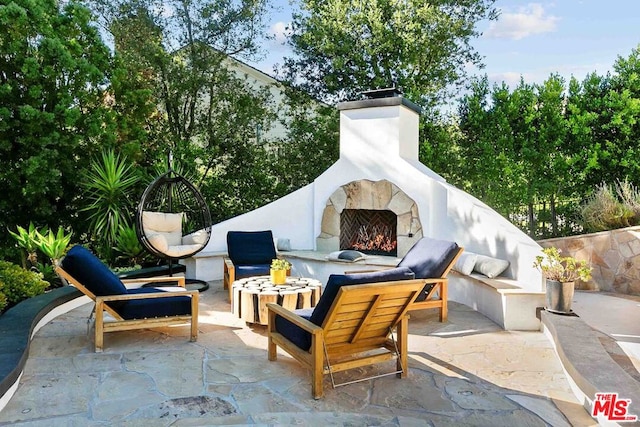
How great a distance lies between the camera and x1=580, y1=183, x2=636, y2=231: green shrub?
712cm

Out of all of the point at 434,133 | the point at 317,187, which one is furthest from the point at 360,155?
the point at 434,133

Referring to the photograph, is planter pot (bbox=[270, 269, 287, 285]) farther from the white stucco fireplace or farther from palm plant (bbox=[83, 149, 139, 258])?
palm plant (bbox=[83, 149, 139, 258])

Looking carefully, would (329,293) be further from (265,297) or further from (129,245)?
(129,245)

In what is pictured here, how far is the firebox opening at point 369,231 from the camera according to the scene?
7398mm

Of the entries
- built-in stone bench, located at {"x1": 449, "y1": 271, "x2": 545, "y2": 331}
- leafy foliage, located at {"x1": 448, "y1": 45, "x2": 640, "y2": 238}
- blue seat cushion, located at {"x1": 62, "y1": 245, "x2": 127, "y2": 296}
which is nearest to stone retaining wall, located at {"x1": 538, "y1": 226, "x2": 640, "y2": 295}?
leafy foliage, located at {"x1": 448, "y1": 45, "x2": 640, "y2": 238}

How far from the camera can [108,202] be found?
7848mm

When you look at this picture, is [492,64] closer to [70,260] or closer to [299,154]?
[299,154]

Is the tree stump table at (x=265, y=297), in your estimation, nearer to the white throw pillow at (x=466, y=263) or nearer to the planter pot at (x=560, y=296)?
the white throw pillow at (x=466, y=263)

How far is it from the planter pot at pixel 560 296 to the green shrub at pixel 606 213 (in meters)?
3.38

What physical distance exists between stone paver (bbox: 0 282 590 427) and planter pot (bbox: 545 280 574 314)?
327mm

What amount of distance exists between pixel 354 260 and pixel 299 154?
14.3 ft

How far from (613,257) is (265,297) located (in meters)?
5.26

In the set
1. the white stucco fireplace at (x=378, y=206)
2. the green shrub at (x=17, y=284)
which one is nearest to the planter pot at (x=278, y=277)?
the white stucco fireplace at (x=378, y=206)

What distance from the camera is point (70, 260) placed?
418cm
